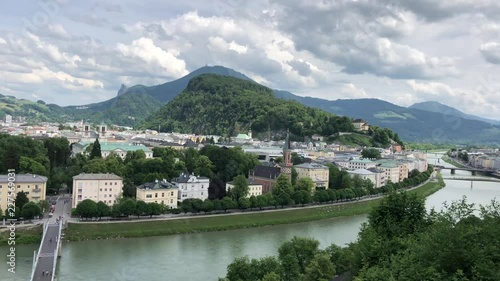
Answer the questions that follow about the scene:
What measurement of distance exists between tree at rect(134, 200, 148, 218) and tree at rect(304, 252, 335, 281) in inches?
490

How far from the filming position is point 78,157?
33.1 metres

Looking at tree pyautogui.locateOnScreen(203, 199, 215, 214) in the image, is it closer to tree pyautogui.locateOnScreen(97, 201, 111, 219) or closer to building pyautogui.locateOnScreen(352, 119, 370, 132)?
tree pyautogui.locateOnScreen(97, 201, 111, 219)

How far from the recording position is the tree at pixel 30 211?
20266 mm

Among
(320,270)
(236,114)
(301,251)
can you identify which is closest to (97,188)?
(301,251)

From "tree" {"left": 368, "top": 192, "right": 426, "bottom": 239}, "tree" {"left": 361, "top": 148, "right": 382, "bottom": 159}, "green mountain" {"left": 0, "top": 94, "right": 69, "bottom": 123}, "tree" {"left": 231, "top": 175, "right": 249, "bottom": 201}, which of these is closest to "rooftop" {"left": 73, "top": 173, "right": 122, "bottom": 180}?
"tree" {"left": 231, "top": 175, "right": 249, "bottom": 201}

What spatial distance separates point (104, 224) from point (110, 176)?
3912mm

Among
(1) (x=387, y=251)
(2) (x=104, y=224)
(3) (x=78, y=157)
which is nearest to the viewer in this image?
(1) (x=387, y=251)

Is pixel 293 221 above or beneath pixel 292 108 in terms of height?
beneath

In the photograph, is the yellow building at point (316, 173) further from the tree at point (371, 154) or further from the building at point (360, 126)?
the building at point (360, 126)

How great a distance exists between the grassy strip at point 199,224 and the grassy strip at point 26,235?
1.09m

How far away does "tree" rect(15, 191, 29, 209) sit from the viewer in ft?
68.7

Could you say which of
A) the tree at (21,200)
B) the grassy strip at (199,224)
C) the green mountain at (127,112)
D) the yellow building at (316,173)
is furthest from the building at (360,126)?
the green mountain at (127,112)

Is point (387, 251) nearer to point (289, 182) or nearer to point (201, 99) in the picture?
point (289, 182)

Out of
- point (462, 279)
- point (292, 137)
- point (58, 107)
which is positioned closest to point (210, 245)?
point (462, 279)
